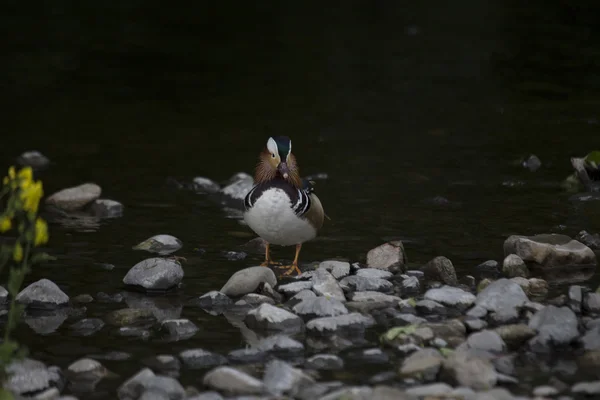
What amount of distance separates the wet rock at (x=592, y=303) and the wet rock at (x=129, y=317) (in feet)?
11.2

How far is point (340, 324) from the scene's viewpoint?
26.0 feet

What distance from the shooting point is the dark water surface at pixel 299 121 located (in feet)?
34.1

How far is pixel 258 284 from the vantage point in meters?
8.80

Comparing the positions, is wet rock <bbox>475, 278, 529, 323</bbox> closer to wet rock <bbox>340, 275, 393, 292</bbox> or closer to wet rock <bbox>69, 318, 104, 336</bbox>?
wet rock <bbox>340, 275, 393, 292</bbox>

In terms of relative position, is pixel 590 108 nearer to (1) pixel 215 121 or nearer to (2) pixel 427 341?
(1) pixel 215 121

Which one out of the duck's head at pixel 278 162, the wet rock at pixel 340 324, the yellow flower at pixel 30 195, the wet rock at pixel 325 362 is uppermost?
the duck's head at pixel 278 162

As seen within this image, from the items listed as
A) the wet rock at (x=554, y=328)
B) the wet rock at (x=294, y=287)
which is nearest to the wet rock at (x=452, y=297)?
the wet rock at (x=554, y=328)

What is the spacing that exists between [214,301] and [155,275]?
27.6 inches

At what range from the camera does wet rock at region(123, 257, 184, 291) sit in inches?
354

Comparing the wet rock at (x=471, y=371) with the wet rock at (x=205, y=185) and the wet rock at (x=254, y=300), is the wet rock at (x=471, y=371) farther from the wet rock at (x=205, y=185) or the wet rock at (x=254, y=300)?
the wet rock at (x=205, y=185)

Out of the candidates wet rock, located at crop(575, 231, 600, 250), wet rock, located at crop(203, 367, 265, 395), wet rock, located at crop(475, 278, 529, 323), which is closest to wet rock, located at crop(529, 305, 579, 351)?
wet rock, located at crop(475, 278, 529, 323)

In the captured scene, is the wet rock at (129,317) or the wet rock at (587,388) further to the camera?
the wet rock at (129,317)

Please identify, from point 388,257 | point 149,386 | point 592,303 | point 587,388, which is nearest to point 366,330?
point 388,257

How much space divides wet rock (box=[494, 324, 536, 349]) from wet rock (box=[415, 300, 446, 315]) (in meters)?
0.78
